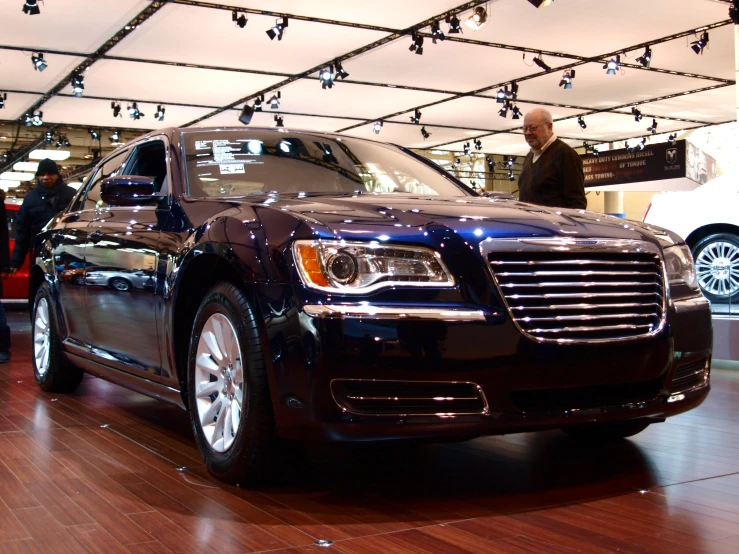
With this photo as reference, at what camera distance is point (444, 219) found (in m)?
2.79

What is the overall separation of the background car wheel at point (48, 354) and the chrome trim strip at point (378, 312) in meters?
2.95

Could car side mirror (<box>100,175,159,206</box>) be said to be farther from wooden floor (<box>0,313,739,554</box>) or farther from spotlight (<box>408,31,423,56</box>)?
spotlight (<box>408,31,423,56</box>)

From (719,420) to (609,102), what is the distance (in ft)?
46.0

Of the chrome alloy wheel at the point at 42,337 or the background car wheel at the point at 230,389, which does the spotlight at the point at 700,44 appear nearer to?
the chrome alloy wheel at the point at 42,337

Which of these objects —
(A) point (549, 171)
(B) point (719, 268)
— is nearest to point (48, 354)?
(A) point (549, 171)

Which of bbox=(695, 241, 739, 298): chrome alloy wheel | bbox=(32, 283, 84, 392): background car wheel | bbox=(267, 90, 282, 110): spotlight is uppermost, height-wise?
bbox=(267, 90, 282, 110): spotlight

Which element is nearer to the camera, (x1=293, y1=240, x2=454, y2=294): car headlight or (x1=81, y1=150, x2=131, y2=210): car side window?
(x1=293, y1=240, x2=454, y2=294): car headlight

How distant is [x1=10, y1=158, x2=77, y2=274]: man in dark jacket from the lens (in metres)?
7.39

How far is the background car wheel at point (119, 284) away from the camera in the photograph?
3.78m

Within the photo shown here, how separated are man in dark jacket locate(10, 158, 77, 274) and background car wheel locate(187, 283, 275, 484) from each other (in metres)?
4.67

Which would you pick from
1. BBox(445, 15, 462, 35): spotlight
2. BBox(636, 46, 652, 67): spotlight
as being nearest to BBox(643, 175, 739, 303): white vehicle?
BBox(445, 15, 462, 35): spotlight

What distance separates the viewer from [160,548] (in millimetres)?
2377

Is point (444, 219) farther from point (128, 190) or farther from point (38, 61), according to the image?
point (38, 61)

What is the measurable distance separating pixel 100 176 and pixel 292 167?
163 cm
